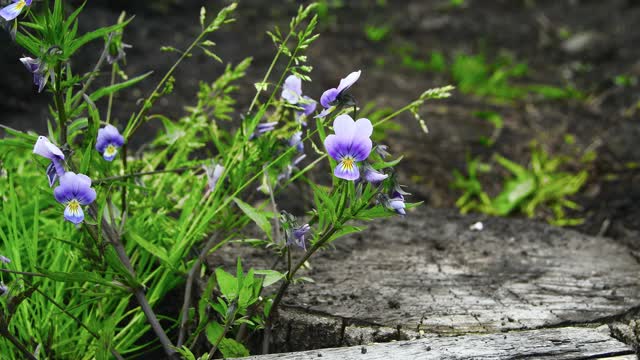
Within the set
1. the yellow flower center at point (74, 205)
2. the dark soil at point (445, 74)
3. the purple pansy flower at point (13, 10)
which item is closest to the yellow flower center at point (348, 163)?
the yellow flower center at point (74, 205)

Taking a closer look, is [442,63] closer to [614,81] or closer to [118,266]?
[614,81]

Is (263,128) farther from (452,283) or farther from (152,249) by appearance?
(452,283)

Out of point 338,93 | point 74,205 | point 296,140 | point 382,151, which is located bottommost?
point 74,205

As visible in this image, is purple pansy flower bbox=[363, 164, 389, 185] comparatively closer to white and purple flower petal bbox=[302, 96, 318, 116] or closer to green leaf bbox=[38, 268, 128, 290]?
white and purple flower petal bbox=[302, 96, 318, 116]

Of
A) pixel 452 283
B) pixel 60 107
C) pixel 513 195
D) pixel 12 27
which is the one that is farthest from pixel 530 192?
pixel 12 27

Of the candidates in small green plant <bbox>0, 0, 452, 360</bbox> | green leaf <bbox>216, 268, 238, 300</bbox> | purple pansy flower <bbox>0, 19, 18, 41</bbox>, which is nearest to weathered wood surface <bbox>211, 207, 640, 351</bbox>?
small green plant <bbox>0, 0, 452, 360</bbox>

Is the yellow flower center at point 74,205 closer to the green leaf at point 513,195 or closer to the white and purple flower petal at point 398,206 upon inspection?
the white and purple flower petal at point 398,206
